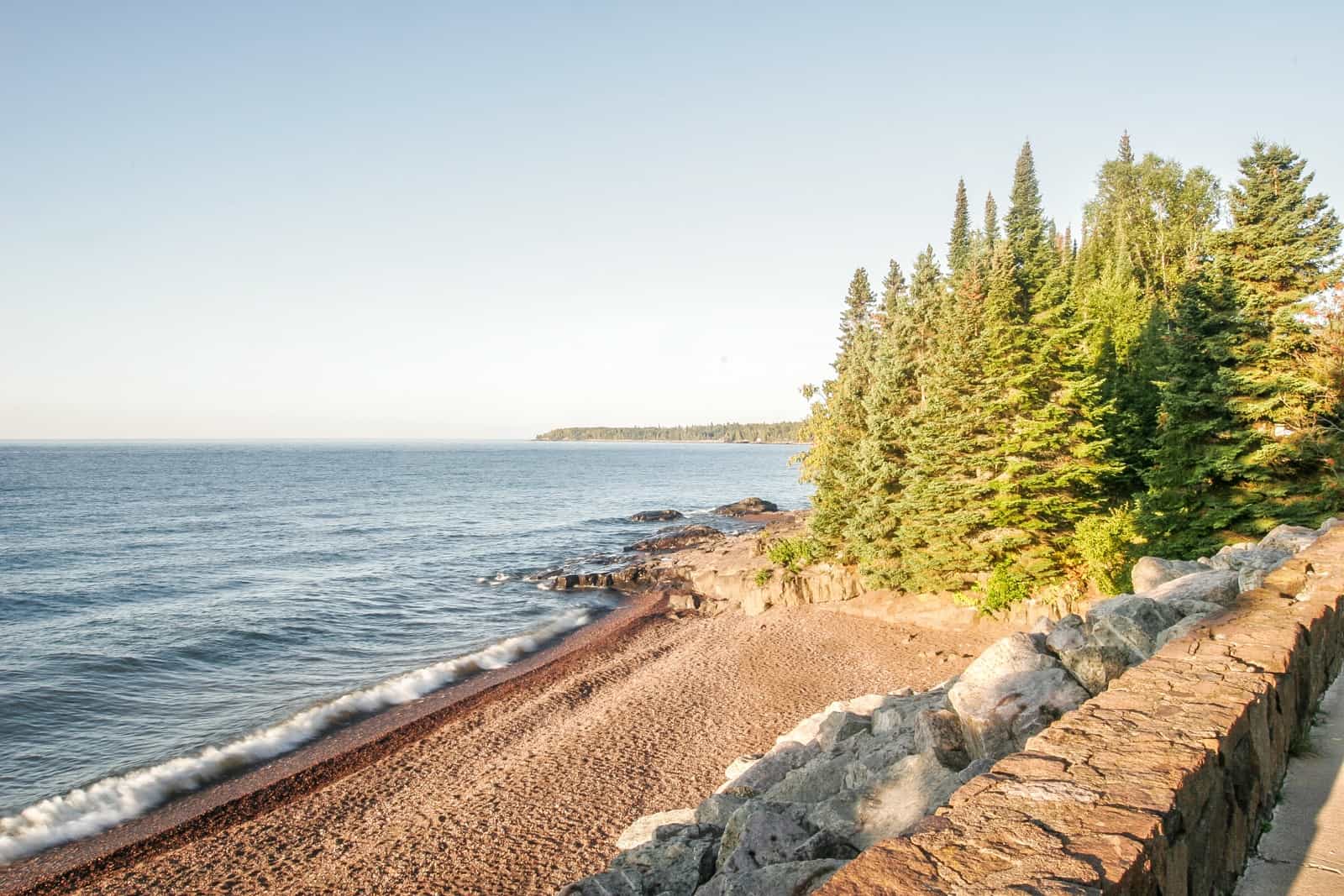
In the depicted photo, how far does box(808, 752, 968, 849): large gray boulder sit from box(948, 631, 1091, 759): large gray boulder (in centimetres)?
57

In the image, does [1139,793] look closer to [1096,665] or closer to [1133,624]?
[1096,665]

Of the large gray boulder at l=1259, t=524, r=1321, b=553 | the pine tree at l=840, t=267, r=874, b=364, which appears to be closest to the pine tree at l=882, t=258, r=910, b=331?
the pine tree at l=840, t=267, r=874, b=364

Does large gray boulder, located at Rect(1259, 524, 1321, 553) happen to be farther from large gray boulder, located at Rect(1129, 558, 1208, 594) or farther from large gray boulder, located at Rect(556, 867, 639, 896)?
large gray boulder, located at Rect(556, 867, 639, 896)

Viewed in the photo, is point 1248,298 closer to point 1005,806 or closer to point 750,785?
point 750,785

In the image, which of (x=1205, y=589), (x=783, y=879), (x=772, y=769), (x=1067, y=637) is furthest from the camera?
(x=772, y=769)

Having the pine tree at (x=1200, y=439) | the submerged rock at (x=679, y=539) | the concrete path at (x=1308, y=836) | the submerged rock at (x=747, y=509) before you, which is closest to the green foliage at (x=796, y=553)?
the pine tree at (x=1200, y=439)

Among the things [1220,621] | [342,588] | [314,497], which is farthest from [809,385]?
[314,497]

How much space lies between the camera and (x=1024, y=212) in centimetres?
6819

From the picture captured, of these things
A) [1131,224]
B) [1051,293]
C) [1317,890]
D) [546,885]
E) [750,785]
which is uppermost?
[1131,224]

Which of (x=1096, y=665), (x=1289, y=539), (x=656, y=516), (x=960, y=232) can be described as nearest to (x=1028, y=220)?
(x=960, y=232)

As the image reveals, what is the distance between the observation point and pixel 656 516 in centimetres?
6419

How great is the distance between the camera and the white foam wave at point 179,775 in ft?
46.8

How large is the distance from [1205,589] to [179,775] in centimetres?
2061

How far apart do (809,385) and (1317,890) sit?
1596 inches
